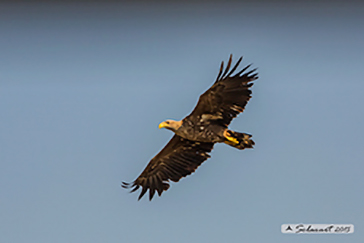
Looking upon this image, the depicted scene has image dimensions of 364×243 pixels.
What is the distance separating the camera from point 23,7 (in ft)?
13.5

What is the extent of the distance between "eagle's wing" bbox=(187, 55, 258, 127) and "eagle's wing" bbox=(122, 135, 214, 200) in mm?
253

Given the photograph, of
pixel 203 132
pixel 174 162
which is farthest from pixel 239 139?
pixel 174 162

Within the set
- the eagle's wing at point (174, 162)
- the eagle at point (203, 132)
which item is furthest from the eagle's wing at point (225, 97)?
the eagle's wing at point (174, 162)

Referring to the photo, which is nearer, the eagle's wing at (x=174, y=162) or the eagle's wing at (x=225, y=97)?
the eagle's wing at (x=225, y=97)

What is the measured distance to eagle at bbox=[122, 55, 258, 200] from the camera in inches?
127

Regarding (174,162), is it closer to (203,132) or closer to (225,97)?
(203,132)

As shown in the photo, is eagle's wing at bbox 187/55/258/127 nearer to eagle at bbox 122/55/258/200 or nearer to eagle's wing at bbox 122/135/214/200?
eagle at bbox 122/55/258/200

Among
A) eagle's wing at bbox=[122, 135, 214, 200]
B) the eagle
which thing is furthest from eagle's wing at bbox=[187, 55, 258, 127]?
eagle's wing at bbox=[122, 135, 214, 200]

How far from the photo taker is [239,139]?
3.28 m

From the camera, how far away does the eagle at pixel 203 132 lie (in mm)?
3234

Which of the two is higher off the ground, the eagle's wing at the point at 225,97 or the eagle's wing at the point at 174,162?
the eagle's wing at the point at 225,97

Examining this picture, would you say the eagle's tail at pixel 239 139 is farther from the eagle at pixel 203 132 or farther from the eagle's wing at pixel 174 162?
the eagle's wing at pixel 174 162

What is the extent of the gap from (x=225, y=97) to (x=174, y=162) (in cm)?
56

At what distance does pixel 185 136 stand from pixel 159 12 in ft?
3.68
